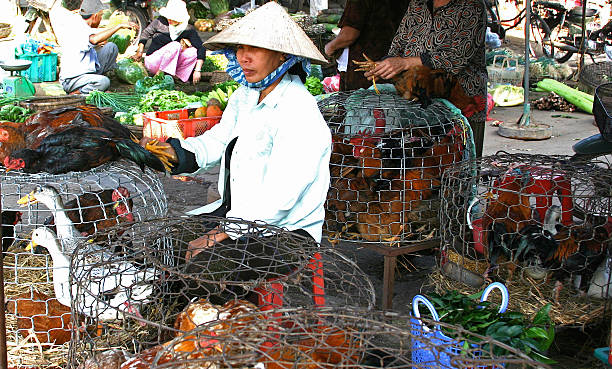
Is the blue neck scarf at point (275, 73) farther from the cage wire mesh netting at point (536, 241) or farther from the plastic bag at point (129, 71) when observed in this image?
the plastic bag at point (129, 71)

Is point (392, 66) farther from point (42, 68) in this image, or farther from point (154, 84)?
point (42, 68)

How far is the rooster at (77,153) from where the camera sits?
2537 mm

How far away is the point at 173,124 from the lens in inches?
209

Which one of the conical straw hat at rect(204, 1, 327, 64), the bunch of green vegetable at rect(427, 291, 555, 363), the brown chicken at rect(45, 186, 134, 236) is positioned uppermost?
the conical straw hat at rect(204, 1, 327, 64)

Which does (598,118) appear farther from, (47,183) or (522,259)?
(47,183)

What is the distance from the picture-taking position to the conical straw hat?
2.63m

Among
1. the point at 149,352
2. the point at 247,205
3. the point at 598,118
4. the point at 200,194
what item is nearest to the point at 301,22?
the point at 200,194

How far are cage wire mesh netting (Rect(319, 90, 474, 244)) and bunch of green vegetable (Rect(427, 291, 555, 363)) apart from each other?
30.8 inches

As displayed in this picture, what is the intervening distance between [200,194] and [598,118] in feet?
11.2

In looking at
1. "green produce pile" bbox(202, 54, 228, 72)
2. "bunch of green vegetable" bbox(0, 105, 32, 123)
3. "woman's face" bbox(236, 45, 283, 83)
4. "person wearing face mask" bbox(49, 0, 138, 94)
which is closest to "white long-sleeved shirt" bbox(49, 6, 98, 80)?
"person wearing face mask" bbox(49, 0, 138, 94)

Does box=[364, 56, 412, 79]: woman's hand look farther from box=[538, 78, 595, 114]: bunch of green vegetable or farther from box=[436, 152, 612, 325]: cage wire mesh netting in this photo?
box=[538, 78, 595, 114]: bunch of green vegetable

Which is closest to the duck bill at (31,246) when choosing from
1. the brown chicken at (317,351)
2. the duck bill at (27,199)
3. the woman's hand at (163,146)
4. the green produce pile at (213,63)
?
the duck bill at (27,199)

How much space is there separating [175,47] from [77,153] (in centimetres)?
649

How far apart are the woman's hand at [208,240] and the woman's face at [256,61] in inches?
28.6
